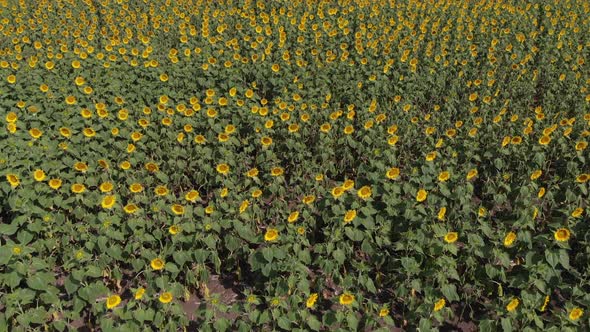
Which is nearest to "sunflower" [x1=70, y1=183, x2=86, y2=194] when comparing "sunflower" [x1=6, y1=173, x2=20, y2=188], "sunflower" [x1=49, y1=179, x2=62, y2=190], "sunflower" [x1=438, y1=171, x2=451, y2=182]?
"sunflower" [x1=49, y1=179, x2=62, y2=190]

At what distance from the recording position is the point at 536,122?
6.32 metres

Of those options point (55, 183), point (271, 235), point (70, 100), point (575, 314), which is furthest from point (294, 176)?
point (70, 100)

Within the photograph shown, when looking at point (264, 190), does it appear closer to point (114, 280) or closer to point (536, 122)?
point (114, 280)

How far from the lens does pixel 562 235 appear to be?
3979mm

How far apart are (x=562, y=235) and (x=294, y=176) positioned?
2746 mm

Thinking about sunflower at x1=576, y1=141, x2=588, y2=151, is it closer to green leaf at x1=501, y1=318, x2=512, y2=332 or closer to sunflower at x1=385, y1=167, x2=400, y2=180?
sunflower at x1=385, y1=167, x2=400, y2=180

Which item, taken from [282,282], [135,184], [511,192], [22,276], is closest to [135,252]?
[135,184]

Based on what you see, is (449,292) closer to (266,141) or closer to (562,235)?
(562,235)

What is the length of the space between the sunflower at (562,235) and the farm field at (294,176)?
10 mm

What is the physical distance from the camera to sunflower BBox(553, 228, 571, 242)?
3.96 m

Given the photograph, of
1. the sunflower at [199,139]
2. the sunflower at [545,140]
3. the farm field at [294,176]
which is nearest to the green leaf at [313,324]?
the farm field at [294,176]

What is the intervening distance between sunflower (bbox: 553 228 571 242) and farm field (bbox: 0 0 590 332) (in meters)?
0.01

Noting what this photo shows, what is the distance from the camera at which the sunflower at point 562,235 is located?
13.0ft

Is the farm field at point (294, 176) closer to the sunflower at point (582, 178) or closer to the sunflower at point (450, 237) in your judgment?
the sunflower at point (450, 237)
